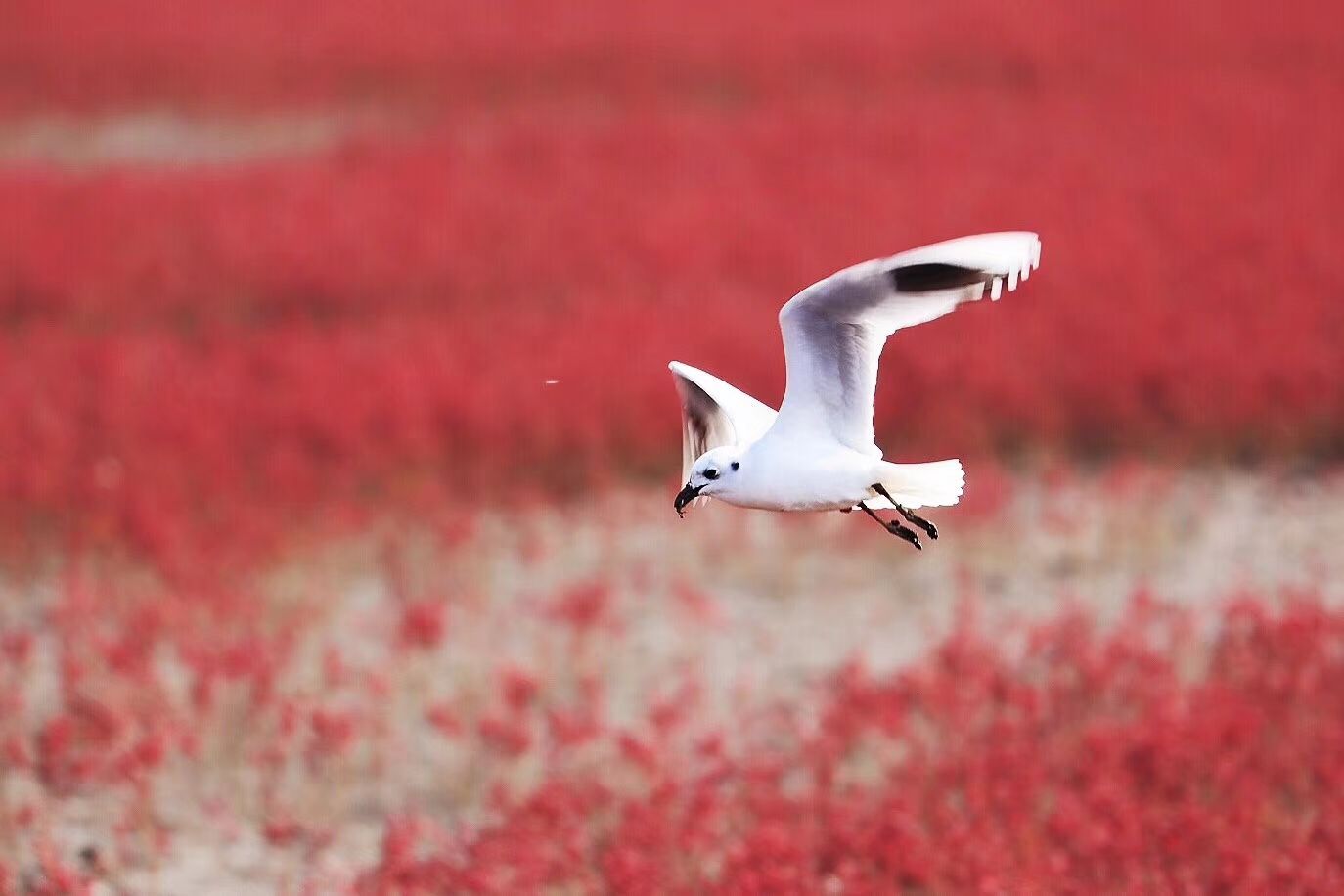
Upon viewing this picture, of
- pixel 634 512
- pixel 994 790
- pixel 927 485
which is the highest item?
pixel 927 485

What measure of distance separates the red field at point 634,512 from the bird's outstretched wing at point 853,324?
1.41 meters

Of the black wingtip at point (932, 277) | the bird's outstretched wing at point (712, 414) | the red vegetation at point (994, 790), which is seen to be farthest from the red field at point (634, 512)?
the black wingtip at point (932, 277)

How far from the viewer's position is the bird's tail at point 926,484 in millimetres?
1553

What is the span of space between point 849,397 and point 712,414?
222 millimetres

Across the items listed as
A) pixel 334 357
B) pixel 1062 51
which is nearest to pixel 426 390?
pixel 334 357

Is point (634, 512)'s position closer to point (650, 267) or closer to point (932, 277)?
point (650, 267)

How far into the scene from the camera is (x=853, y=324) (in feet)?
5.20

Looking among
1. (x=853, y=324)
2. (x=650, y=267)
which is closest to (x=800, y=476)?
(x=853, y=324)

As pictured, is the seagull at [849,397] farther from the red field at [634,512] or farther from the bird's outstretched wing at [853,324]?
the red field at [634,512]

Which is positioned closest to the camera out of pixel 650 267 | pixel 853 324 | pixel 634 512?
pixel 853 324

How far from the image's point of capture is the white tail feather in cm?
155

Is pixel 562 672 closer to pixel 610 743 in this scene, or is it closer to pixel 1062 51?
pixel 610 743

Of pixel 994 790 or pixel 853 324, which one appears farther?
pixel 994 790

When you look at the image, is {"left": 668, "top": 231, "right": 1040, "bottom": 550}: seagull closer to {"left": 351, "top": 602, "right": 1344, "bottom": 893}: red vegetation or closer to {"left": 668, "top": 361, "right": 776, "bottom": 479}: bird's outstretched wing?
{"left": 668, "top": 361, "right": 776, "bottom": 479}: bird's outstretched wing
